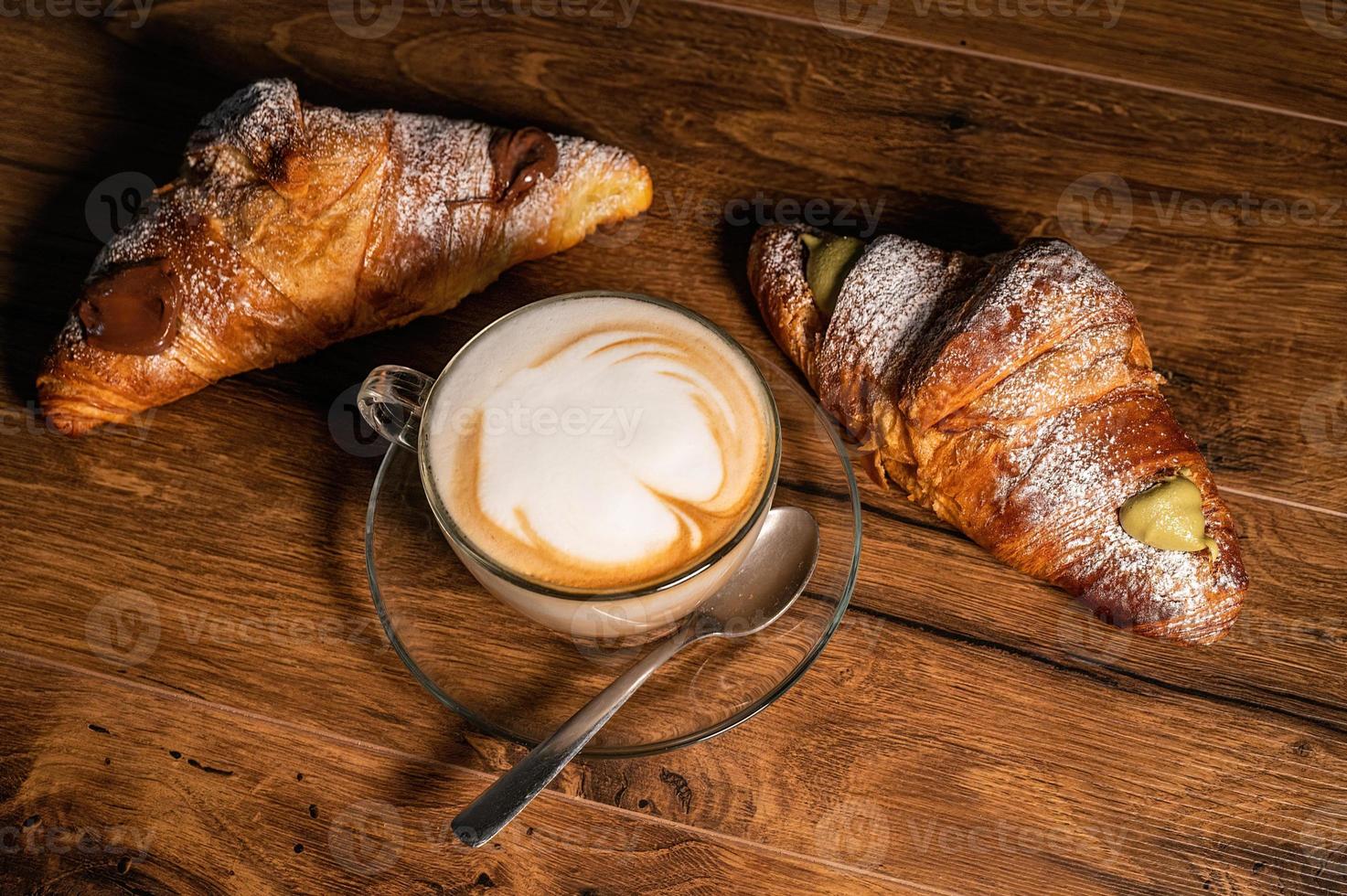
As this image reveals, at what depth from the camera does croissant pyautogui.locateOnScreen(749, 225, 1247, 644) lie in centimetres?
120

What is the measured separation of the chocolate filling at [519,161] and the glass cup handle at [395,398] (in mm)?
361


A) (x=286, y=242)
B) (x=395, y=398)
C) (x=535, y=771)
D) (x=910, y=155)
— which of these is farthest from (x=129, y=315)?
(x=910, y=155)

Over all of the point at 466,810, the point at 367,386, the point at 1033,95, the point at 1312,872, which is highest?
the point at 1033,95

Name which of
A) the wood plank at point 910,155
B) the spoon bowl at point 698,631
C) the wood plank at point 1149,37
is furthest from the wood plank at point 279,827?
the wood plank at point 1149,37

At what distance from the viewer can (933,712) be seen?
1.27 meters

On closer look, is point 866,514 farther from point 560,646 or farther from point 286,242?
point 286,242

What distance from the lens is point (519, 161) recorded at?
4.60ft

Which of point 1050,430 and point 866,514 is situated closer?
point 1050,430

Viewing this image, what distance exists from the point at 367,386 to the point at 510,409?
7.2 inches

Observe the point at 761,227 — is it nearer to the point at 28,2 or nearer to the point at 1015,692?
the point at 1015,692

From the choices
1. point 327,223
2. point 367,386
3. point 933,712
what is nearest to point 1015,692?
point 933,712

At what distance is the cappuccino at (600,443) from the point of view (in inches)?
38.8

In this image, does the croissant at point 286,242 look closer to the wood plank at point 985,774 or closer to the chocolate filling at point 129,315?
the chocolate filling at point 129,315

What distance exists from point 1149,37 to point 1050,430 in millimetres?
860
